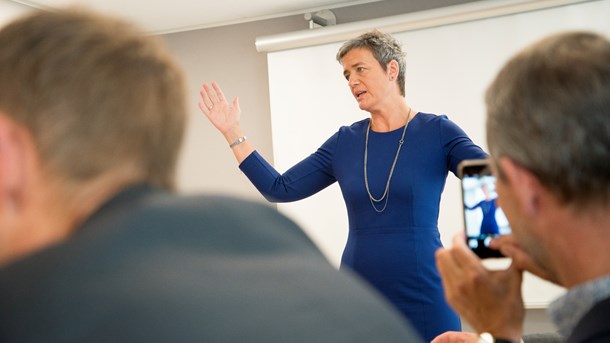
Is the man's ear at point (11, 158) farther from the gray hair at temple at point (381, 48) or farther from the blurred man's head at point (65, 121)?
the gray hair at temple at point (381, 48)

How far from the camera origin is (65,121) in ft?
2.03

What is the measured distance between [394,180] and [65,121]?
75.6 inches

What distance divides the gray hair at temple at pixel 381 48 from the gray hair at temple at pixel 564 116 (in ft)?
5.82

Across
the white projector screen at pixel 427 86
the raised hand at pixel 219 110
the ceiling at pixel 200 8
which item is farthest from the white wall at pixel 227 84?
the raised hand at pixel 219 110

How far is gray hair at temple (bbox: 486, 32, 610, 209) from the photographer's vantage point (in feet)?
2.85

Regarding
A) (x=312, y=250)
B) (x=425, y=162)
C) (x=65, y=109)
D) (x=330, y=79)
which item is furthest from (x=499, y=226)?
(x=330, y=79)

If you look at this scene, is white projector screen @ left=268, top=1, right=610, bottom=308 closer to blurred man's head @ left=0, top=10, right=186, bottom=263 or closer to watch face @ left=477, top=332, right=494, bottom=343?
watch face @ left=477, top=332, right=494, bottom=343

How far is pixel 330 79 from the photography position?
16.7 feet

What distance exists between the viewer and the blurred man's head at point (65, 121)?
2.04 ft

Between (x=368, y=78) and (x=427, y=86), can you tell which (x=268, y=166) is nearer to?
(x=368, y=78)

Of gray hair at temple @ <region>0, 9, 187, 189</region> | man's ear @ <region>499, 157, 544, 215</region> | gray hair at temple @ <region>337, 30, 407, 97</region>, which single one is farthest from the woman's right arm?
gray hair at temple @ <region>0, 9, 187, 189</region>

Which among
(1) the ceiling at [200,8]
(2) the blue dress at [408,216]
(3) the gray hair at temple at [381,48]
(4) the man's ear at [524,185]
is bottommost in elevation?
(2) the blue dress at [408,216]

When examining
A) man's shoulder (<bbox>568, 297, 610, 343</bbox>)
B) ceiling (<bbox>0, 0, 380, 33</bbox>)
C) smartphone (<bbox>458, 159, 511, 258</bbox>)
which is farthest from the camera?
ceiling (<bbox>0, 0, 380, 33</bbox>)

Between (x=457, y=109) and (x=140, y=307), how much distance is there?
4.33m
